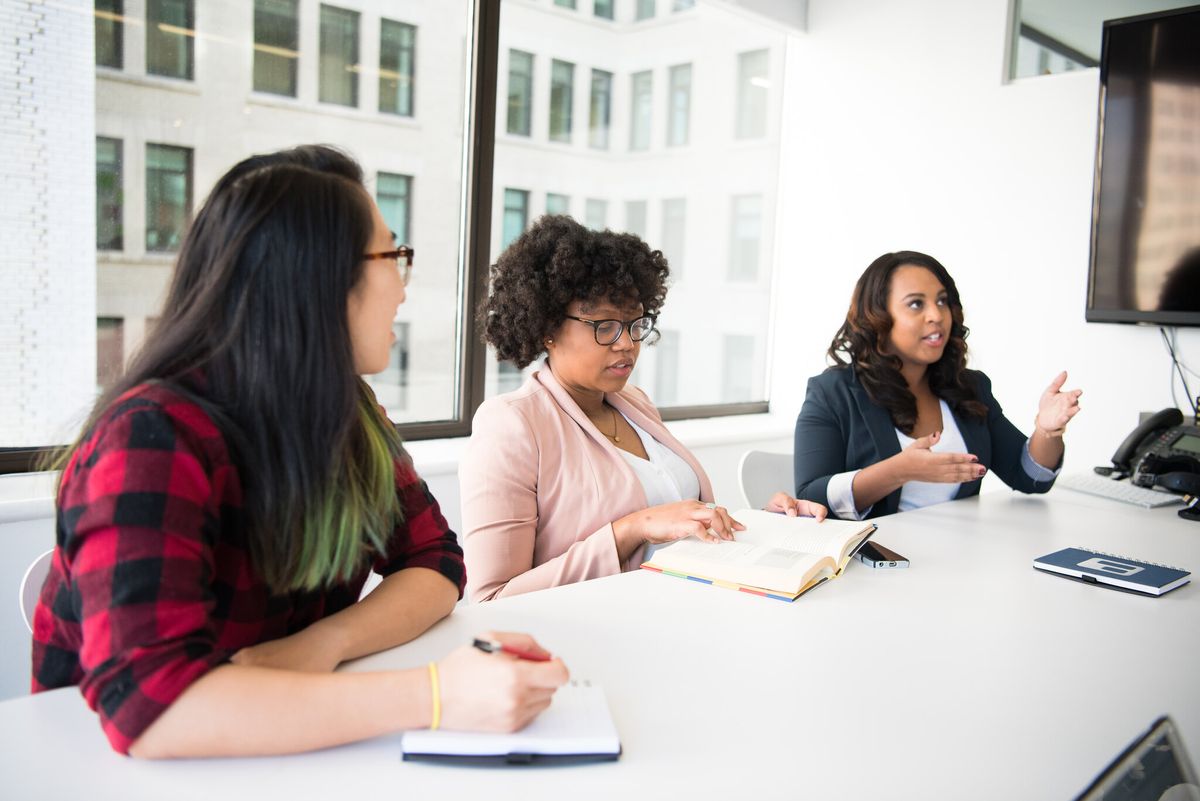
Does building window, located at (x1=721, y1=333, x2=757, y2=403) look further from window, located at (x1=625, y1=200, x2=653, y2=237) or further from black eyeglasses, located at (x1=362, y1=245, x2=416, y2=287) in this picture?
black eyeglasses, located at (x1=362, y1=245, x2=416, y2=287)

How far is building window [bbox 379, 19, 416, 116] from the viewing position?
3205 millimetres

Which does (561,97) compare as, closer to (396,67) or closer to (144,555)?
(396,67)

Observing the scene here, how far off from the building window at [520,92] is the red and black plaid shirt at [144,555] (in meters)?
2.89

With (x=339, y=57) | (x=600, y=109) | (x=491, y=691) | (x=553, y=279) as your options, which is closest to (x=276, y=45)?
(x=339, y=57)

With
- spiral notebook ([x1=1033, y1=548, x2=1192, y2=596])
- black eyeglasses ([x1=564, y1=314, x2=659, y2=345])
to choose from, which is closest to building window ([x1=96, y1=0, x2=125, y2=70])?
black eyeglasses ([x1=564, y1=314, x2=659, y2=345])

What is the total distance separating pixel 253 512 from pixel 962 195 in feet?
11.7

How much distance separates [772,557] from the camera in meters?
1.56

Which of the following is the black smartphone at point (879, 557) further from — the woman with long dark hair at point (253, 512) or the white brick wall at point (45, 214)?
the white brick wall at point (45, 214)

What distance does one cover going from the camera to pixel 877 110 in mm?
4098

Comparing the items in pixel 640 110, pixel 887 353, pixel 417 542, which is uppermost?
pixel 640 110

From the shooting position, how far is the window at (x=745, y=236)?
4.53 meters

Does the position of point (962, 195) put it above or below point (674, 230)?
above

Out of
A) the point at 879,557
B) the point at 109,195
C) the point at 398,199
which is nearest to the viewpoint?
the point at 879,557

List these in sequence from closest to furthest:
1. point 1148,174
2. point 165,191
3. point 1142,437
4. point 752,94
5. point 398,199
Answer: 1. point 165,191
2. point 1142,437
3. point 1148,174
4. point 398,199
5. point 752,94
